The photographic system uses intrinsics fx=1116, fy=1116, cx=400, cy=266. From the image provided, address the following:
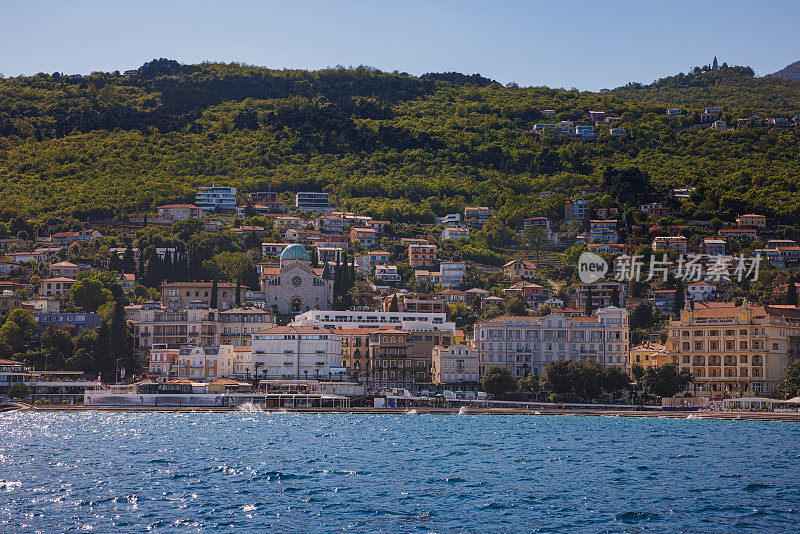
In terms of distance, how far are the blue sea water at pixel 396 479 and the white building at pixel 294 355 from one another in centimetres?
3229

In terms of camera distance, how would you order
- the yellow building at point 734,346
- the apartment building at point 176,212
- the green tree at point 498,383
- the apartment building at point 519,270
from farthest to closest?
the apartment building at point 176,212
the apartment building at point 519,270
the yellow building at point 734,346
the green tree at point 498,383

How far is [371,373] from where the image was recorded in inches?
4149

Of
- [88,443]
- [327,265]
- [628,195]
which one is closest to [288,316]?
[327,265]

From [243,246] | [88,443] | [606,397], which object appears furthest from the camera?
[243,246]

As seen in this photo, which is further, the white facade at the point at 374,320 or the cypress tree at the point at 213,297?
the cypress tree at the point at 213,297

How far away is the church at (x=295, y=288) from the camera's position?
4980 inches

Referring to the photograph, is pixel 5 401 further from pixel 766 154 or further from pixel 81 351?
pixel 766 154

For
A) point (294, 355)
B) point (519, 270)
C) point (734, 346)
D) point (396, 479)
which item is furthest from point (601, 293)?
point (396, 479)

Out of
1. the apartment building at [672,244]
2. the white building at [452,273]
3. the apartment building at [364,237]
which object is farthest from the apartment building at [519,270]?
the apartment building at [364,237]

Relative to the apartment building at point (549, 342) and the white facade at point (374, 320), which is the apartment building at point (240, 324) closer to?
the white facade at point (374, 320)

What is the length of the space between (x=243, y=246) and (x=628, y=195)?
2159 inches

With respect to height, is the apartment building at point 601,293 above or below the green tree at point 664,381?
above

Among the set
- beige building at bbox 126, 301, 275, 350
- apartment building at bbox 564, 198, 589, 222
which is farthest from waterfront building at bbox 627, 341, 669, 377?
apartment building at bbox 564, 198, 589, 222

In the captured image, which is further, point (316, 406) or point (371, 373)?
point (371, 373)
